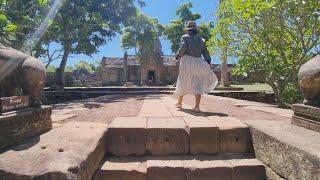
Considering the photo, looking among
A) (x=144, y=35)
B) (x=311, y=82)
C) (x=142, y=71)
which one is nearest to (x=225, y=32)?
(x=311, y=82)

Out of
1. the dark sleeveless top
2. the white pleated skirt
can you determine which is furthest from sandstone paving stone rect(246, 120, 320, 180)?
the dark sleeveless top

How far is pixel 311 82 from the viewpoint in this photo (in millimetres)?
3797

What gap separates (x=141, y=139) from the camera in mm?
3850

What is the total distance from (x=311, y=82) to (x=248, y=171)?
1312 mm

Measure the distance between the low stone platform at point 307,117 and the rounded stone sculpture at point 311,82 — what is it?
119 mm

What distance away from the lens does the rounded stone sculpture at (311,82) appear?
3.74 m

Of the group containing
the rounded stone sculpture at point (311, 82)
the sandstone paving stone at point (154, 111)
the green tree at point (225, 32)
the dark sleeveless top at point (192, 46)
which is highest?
the green tree at point (225, 32)

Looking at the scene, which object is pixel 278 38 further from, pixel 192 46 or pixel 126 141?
pixel 126 141

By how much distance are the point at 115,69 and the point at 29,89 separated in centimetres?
4040

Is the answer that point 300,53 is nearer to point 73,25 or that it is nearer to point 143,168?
point 143,168

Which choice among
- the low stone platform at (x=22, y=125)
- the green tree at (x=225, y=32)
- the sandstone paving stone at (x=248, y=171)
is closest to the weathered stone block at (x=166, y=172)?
the sandstone paving stone at (x=248, y=171)

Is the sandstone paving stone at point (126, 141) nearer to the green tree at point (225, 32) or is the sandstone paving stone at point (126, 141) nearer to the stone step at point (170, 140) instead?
the stone step at point (170, 140)

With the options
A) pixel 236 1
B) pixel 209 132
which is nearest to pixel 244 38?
pixel 236 1

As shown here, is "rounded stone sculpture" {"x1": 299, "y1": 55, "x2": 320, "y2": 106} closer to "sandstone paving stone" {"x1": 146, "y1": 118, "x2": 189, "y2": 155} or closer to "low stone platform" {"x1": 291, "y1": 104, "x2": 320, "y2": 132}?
"low stone platform" {"x1": 291, "y1": 104, "x2": 320, "y2": 132}
